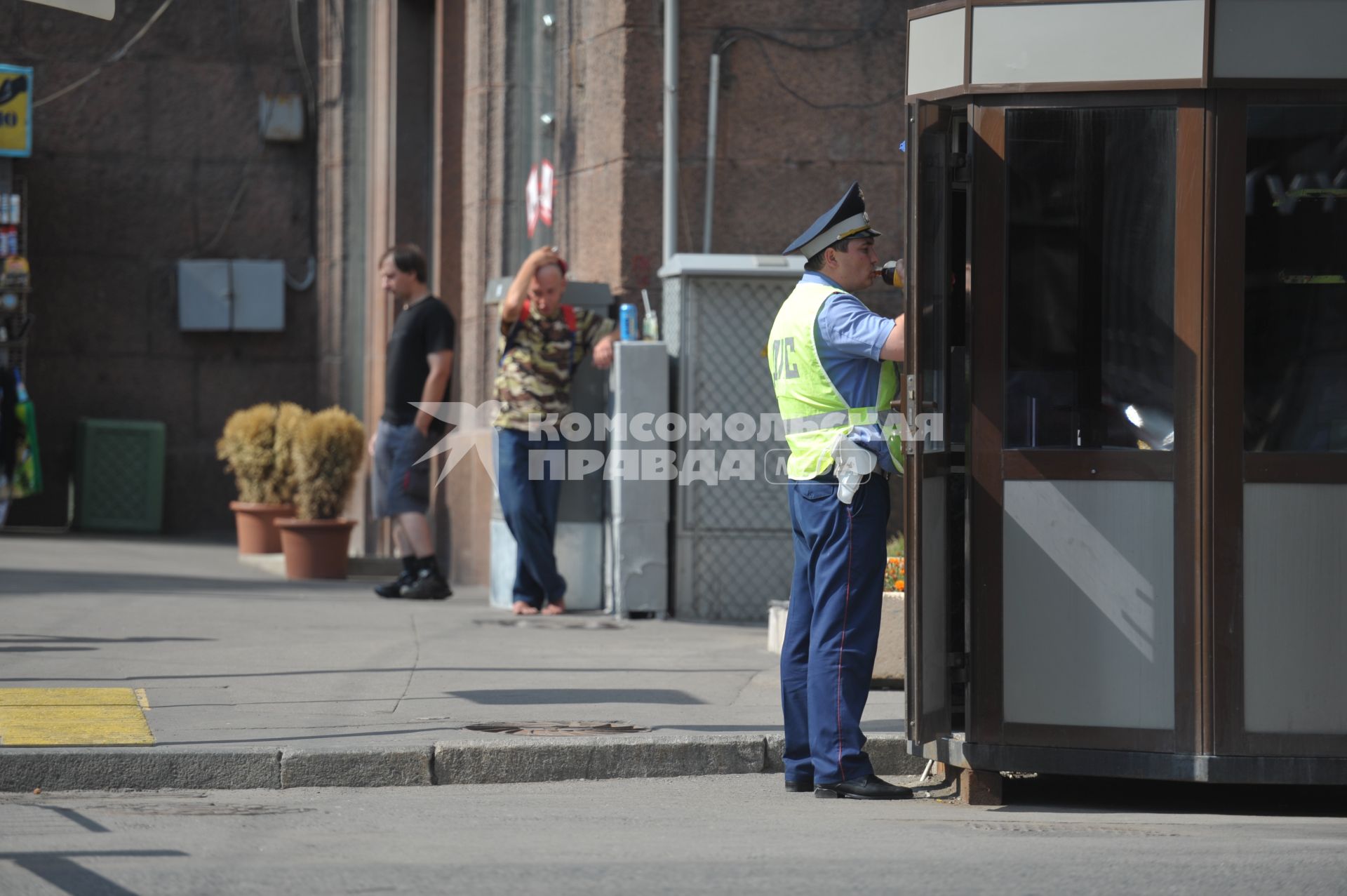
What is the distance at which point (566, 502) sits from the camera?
37.8ft

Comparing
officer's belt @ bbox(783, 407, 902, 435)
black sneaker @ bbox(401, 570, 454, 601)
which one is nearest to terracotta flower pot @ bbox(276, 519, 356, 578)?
black sneaker @ bbox(401, 570, 454, 601)

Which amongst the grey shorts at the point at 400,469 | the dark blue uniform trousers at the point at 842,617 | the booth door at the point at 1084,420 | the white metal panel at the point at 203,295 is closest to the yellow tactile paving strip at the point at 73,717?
the dark blue uniform trousers at the point at 842,617

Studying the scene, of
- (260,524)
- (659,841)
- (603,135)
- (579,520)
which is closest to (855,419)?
(659,841)

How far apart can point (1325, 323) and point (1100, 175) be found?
884 mm

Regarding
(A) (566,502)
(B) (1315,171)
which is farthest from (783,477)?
(B) (1315,171)

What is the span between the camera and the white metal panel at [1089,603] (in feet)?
20.6

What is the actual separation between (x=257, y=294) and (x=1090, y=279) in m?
12.2

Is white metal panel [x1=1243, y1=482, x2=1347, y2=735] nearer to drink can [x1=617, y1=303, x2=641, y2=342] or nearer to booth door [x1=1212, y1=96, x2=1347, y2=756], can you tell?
booth door [x1=1212, y1=96, x2=1347, y2=756]

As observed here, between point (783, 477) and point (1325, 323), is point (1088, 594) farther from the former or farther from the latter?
point (783, 477)

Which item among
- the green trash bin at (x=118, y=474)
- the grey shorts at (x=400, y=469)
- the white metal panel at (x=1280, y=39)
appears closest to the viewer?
the white metal panel at (x=1280, y=39)

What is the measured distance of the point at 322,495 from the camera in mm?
13680

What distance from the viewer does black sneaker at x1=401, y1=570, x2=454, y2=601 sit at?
1211 centimetres

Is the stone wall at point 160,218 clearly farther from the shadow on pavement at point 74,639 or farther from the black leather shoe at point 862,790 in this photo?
the black leather shoe at point 862,790

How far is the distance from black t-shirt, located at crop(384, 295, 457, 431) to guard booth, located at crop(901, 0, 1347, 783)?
5837 millimetres
